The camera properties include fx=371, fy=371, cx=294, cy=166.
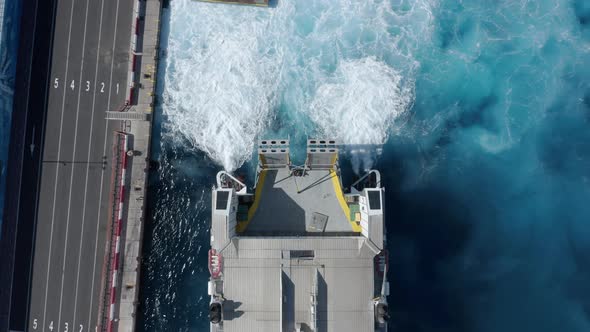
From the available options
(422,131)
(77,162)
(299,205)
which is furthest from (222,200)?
(422,131)

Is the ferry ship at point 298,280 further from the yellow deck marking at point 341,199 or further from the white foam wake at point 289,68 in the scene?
the white foam wake at point 289,68

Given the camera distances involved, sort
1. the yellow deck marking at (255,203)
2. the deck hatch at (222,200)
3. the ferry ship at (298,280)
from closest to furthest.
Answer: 1. the ferry ship at (298,280)
2. the deck hatch at (222,200)
3. the yellow deck marking at (255,203)

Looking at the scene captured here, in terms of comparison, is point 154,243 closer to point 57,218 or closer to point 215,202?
point 57,218

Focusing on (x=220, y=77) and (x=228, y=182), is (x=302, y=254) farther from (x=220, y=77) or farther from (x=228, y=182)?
(x=220, y=77)

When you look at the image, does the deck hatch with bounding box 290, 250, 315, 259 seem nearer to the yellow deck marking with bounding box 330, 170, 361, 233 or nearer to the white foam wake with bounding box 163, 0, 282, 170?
the yellow deck marking with bounding box 330, 170, 361, 233

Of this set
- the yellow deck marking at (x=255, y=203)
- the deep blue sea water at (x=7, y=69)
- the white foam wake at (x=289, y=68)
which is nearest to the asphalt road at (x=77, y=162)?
the deep blue sea water at (x=7, y=69)

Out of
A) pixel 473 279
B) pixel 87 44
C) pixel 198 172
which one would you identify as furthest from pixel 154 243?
pixel 473 279

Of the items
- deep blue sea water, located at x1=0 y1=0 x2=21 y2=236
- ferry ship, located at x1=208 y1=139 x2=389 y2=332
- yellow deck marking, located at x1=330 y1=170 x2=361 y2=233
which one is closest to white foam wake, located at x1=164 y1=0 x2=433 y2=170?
yellow deck marking, located at x1=330 y1=170 x2=361 y2=233
